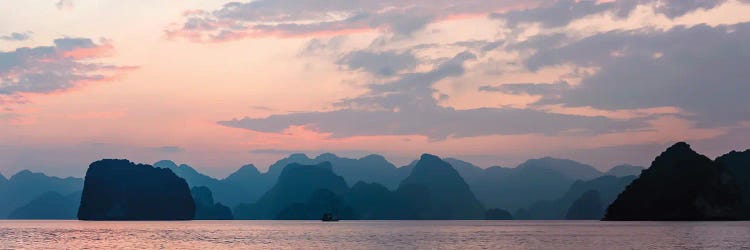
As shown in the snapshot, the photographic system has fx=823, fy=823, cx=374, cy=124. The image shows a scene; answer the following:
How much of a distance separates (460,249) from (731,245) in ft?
140

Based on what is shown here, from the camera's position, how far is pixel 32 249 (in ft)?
434

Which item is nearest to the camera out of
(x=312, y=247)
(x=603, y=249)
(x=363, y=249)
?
(x=603, y=249)

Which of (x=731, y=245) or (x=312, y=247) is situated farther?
(x=312, y=247)

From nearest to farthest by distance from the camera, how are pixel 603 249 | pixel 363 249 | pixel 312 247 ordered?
pixel 603 249 < pixel 363 249 < pixel 312 247

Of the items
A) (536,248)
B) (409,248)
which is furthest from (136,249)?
(536,248)

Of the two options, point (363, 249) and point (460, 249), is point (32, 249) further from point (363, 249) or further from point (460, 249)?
point (460, 249)

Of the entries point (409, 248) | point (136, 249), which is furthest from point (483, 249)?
point (136, 249)

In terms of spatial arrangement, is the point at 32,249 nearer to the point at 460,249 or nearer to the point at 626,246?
the point at 460,249

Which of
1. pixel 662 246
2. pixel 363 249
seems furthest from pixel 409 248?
pixel 662 246

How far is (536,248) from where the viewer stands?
134m

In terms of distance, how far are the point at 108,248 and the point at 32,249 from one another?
11629 millimetres

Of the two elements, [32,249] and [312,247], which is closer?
[32,249]

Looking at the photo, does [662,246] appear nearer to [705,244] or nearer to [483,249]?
[705,244]

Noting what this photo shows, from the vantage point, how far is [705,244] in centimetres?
13550
